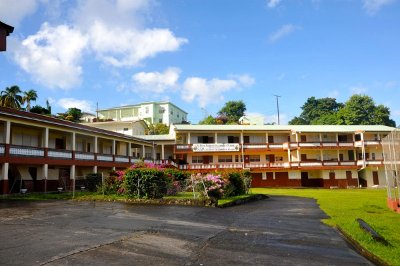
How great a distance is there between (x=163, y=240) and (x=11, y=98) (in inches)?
2056

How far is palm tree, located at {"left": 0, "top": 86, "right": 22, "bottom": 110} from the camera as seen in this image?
52713mm

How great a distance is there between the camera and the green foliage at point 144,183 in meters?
20.4

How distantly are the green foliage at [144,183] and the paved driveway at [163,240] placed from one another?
5721 millimetres

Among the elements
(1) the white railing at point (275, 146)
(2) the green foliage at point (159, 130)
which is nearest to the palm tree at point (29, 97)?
(2) the green foliage at point (159, 130)

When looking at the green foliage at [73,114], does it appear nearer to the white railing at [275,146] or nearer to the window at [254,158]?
the window at [254,158]

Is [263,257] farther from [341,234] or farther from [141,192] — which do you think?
[141,192]

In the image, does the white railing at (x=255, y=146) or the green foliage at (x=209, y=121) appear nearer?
the white railing at (x=255, y=146)

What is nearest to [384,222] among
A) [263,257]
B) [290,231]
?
[290,231]

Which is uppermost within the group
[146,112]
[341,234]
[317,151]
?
[146,112]

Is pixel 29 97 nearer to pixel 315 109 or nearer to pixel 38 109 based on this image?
pixel 38 109

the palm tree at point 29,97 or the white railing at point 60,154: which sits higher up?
the palm tree at point 29,97

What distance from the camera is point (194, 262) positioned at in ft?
23.9

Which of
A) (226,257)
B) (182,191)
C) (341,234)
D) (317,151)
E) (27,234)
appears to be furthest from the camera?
(317,151)

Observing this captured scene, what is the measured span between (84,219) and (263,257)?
735 cm
